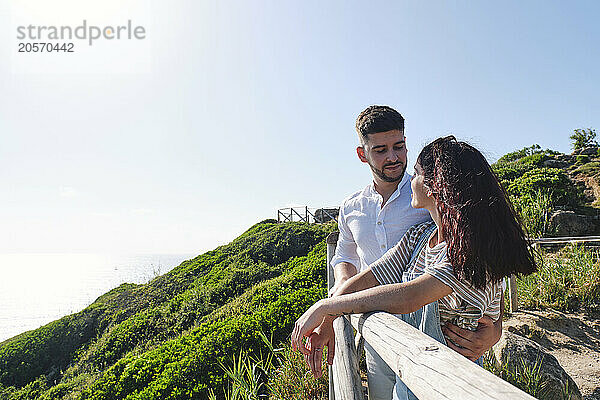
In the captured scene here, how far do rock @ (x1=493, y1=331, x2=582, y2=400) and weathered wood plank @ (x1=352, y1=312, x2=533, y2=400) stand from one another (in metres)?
3.01

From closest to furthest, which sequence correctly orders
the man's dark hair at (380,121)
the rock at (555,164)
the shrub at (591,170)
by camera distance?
the man's dark hair at (380,121) → the shrub at (591,170) → the rock at (555,164)

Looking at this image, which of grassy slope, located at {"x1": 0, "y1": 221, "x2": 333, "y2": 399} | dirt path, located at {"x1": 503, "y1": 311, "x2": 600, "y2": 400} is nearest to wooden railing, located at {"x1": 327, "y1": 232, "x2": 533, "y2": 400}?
dirt path, located at {"x1": 503, "y1": 311, "x2": 600, "y2": 400}

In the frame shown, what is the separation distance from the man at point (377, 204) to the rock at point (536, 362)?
2.12m

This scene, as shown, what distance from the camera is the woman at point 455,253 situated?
1.40 metres

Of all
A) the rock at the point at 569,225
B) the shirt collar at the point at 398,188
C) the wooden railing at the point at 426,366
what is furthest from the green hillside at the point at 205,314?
the wooden railing at the point at 426,366

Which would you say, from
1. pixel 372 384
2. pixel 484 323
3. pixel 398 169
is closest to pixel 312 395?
pixel 372 384

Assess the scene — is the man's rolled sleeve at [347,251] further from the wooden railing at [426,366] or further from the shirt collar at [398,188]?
the wooden railing at [426,366]

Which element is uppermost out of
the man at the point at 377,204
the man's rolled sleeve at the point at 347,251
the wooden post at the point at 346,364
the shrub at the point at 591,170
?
the shrub at the point at 591,170

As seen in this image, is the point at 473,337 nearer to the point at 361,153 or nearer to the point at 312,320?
the point at 312,320

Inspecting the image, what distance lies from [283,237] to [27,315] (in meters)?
53.2

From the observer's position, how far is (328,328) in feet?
7.10

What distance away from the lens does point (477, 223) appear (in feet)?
4.60

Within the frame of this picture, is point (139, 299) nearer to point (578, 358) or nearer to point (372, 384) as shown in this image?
point (578, 358)

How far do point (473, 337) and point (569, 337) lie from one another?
526cm
